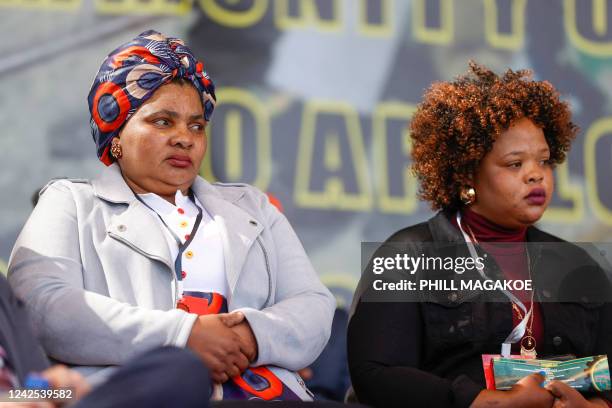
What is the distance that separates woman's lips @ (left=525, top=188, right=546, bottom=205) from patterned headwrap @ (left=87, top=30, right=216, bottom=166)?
3.89 feet

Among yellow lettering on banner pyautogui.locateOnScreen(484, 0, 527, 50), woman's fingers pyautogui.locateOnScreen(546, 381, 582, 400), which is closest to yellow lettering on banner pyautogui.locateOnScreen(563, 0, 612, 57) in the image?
yellow lettering on banner pyautogui.locateOnScreen(484, 0, 527, 50)

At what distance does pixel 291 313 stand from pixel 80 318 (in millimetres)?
618

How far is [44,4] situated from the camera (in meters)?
4.66

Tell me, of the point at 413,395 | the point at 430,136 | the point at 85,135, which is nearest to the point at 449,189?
the point at 430,136

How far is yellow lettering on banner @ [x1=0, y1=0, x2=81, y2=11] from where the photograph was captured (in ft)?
15.1

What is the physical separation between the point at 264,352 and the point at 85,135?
77.5 inches

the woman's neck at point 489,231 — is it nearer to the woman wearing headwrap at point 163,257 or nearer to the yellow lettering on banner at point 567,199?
the woman wearing headwrap at point 163,257

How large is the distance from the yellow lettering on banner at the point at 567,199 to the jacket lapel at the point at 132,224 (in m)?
2.43

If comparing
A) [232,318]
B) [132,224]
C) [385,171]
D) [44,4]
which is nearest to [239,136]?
[385,171]

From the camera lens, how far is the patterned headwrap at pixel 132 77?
10.7ft

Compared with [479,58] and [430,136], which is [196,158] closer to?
[430,136]

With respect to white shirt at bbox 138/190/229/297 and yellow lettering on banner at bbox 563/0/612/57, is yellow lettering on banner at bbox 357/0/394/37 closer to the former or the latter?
yellow lettering on banner at bbox 563/0/612/57

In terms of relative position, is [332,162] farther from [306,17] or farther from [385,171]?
[306,17]

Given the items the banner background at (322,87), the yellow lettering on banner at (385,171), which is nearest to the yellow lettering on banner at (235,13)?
the banner background at (322,87)
